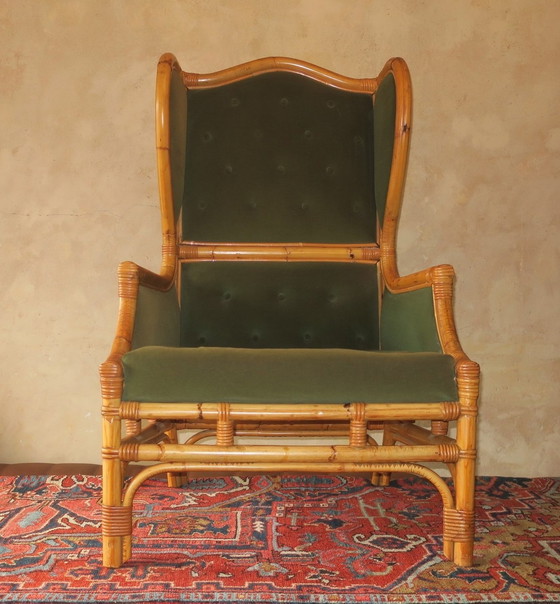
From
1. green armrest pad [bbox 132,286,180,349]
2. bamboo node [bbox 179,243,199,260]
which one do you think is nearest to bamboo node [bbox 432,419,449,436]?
green armrest pad [bbox 132,286,180,349]

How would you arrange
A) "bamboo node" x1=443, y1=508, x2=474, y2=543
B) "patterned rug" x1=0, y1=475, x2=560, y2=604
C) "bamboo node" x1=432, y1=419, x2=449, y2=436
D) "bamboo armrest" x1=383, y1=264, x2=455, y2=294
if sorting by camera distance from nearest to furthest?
1. "patterned rug" x1=0, y1=475, x2=560, y2=604
2. "bamboo node" x1=443, y1=508, x2=474, y2=543
3. "bamboo armrest" x1=383, y1=264, x2=455, y2=294
4. "bamboo node" x1=432, y1=419, x2=449, y2=436

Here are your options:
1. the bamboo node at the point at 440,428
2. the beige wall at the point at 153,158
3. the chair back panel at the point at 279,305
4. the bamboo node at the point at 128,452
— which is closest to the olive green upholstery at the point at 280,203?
the chair back panel at the point at 279,305

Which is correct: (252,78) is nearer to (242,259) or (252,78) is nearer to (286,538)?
(242,259)

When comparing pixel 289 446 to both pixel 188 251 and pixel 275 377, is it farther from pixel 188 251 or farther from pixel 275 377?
pixel 188 251

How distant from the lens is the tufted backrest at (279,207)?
188cm

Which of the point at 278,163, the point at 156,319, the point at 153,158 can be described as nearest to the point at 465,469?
the point at 156,319

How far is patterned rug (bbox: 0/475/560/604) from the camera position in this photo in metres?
1.20

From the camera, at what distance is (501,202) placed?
7.37ft

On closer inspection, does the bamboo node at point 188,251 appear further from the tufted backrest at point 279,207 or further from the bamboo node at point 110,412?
the bamboo node at point 110,412

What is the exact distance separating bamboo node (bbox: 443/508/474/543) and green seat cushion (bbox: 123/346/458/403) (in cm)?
25

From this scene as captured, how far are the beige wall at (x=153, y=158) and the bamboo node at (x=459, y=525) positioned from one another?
0.99m

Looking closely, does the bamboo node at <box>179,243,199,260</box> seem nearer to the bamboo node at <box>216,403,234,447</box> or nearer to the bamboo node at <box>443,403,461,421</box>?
the bamboo node at <box>216,403,234,447</box>

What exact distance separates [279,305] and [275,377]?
656 millimetres

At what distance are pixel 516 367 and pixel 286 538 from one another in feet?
3.76
